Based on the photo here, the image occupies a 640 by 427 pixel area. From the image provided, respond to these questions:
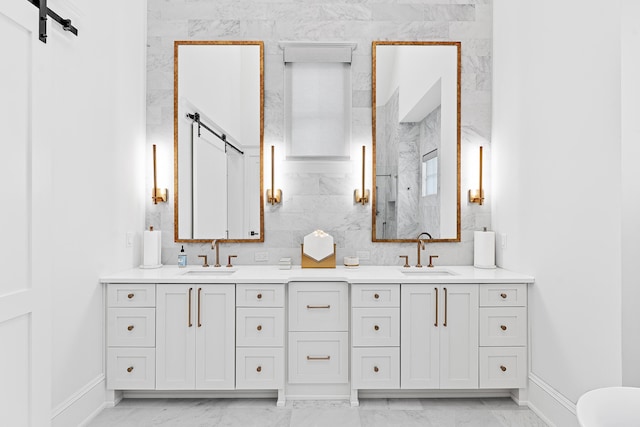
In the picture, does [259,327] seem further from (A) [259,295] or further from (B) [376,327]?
(B) [376,327]

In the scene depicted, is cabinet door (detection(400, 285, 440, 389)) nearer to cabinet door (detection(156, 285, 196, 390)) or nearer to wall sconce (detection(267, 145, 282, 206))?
wall sconce (detection(267, 145, 282, 206))

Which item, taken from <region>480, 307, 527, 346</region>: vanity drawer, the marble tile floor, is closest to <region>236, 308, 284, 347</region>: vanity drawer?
the marble tile floor

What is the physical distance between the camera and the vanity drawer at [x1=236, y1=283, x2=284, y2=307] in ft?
8.59

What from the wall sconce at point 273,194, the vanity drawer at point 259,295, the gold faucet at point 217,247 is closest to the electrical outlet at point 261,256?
the gold faucet at point 217,247

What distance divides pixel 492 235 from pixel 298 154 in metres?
1.63

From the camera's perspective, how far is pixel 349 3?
3.23 metres

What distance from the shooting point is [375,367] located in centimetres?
262

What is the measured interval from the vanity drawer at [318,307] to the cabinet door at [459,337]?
0.66 metres

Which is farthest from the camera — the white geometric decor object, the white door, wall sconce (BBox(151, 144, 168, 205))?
wall sconce (BBox(151, 144, 168, 205))

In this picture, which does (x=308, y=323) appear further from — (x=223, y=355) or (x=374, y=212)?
(x=374, y=212)

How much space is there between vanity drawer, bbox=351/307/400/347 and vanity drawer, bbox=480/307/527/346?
1.88 ft

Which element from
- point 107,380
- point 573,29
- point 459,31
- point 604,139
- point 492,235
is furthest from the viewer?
point 459,31

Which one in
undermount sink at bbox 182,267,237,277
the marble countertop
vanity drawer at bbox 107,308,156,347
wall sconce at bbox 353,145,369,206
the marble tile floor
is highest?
wall sconce at bbox 353,145,369,206

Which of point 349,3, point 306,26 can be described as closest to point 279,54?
point 306,26
